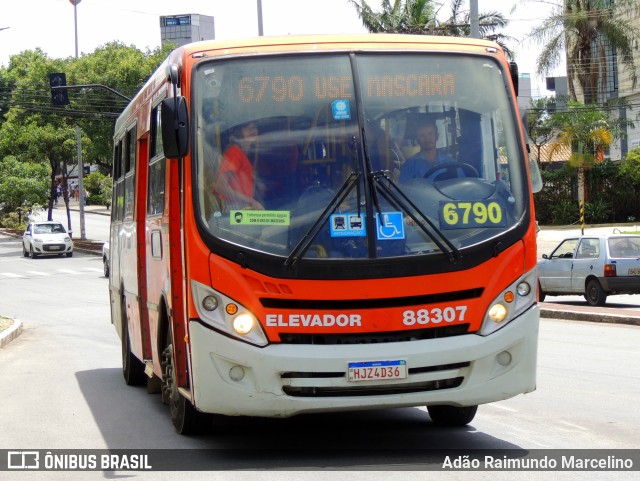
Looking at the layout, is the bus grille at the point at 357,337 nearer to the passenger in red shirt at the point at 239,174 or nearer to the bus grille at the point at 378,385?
the bus grille at the point at 378,385

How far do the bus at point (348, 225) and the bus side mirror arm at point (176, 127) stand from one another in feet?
0.04

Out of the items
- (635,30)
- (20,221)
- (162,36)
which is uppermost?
(162,36)

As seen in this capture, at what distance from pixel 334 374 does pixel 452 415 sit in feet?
6.59

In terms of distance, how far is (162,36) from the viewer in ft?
639

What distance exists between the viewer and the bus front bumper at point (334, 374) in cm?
734

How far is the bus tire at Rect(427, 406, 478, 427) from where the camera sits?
29.3 feet

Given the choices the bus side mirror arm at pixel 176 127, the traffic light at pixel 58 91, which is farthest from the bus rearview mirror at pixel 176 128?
the traffic light at pixel 58 91

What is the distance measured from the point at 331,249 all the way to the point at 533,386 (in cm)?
173

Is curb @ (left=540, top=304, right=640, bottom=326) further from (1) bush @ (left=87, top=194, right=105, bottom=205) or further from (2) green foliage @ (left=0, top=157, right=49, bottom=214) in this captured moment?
(1) bush @ (left=87, top=194, right=105, bottom=205)

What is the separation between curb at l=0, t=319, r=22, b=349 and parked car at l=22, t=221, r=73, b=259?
28.5m

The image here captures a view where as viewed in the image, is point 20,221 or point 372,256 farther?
point 20,221

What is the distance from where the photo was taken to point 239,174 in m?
7.72
